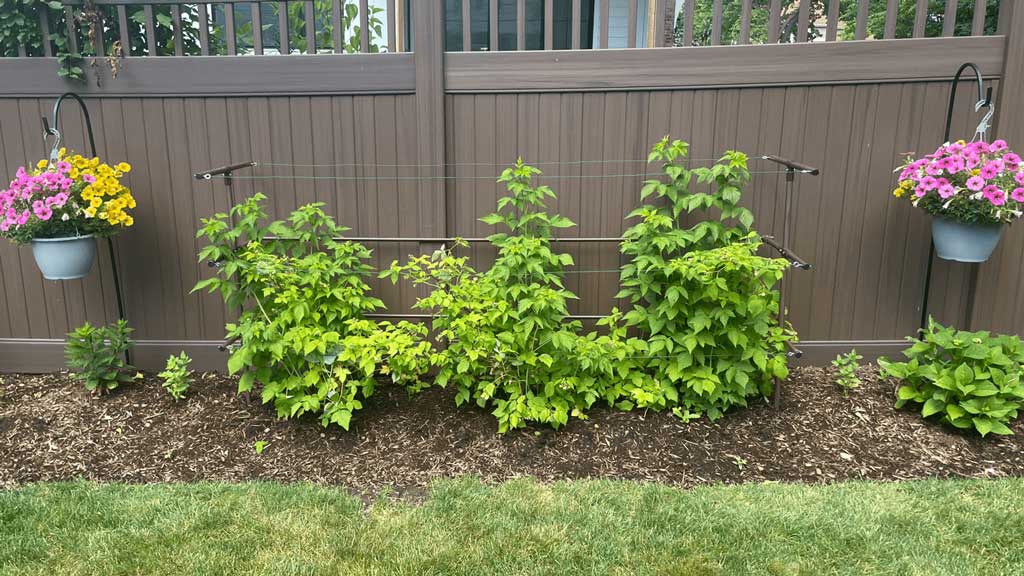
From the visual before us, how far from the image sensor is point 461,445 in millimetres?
3301

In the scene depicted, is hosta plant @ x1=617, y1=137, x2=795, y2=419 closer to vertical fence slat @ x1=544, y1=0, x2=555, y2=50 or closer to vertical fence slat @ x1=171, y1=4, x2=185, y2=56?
vertical fence slat @ x1=544, y1=0, x2=555, y2=50

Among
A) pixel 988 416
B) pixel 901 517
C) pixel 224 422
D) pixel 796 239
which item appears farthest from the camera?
pixel 796 239

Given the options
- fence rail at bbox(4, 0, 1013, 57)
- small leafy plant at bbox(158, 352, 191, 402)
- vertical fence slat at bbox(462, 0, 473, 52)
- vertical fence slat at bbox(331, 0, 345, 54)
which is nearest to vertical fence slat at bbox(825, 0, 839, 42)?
fence rail at bbox(4, 0, 1013, 57)

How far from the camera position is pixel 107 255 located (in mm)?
4051

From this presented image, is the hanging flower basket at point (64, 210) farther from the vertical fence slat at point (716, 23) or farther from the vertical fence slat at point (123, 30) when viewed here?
the vertical fence slat at point (716, 23)

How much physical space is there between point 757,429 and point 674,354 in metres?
0.53

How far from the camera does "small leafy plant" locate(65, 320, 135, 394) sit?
3.74m

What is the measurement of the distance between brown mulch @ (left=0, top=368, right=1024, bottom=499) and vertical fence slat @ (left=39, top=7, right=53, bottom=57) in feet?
6.17

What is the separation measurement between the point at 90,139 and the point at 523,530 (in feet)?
10.2

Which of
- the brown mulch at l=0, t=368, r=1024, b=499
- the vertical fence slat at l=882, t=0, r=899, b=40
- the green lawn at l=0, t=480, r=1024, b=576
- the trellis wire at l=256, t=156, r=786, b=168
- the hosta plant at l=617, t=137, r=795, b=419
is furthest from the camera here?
the trellis wire at l=256, t=156, r=786, b=168

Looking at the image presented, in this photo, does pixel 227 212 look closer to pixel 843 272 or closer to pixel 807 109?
pixel 807 109

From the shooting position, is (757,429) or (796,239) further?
(796,239)

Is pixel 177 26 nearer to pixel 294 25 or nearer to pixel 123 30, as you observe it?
pixel 123 30

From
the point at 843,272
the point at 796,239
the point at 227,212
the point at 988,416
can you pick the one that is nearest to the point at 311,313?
the point at 227,212
